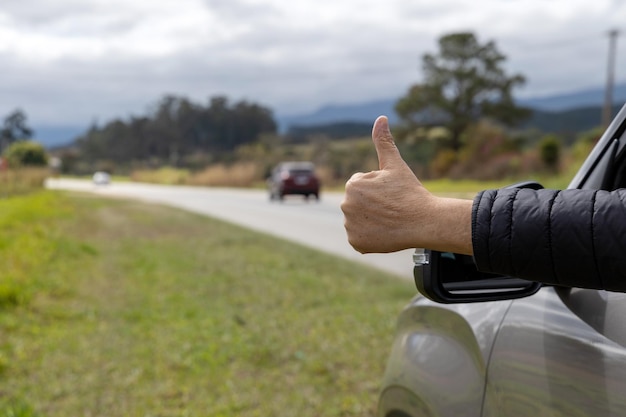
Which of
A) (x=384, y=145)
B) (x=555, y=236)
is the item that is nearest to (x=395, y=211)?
(x=384, y=145)

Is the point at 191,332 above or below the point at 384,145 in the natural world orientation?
below

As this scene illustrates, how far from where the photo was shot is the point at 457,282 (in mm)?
1699

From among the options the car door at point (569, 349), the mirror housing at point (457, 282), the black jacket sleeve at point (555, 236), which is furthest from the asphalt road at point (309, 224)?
the black jacket sleeve at point (555, 236)

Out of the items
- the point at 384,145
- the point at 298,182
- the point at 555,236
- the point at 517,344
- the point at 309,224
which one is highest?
the point at 384,145

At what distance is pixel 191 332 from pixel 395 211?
5.48 meters

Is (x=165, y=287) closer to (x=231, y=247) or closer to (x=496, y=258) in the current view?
(x=231, y=247)

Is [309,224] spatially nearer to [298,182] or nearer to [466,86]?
[298,182]

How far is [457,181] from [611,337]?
37012 mm

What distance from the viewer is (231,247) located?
13.4m

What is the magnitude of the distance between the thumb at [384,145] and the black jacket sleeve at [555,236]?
0.20 m

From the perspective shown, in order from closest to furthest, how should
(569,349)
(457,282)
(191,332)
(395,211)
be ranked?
1. (395,211)
2. (569,349)
3. (457,282)
4. (191,332)

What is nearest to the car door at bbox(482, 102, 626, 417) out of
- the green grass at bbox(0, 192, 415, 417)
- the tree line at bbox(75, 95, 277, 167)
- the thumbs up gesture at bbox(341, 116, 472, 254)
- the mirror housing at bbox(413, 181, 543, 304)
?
the mirror housing at bbox(413, 181, 543, 304)

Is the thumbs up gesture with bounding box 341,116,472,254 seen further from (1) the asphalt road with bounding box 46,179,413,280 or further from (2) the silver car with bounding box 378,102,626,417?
(1) the asphalt road with bounding box 46,179,413,280

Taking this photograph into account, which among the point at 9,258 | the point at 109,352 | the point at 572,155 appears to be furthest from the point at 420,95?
the point at 109,352
